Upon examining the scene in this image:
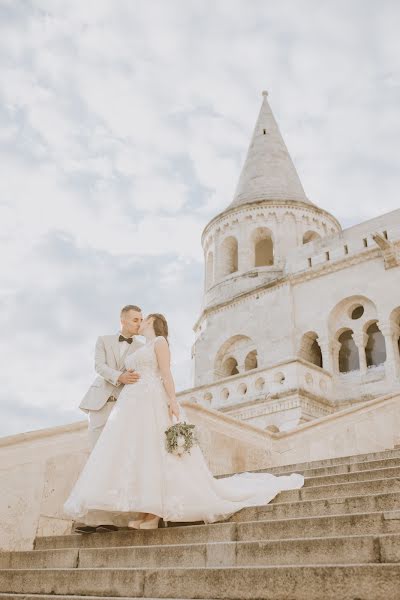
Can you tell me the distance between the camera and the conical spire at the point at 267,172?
25438mm

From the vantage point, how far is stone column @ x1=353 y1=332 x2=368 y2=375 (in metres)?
18.0

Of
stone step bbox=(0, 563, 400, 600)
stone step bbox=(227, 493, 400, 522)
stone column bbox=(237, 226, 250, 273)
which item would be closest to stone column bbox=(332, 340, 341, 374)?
stone column bbox=(237, 226, 250, 273)

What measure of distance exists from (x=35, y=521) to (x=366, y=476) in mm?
3501

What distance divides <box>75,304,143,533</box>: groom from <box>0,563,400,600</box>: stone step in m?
0.78

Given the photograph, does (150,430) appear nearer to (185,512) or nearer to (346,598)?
(185,512)

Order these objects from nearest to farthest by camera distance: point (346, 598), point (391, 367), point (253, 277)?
point (346, 598) → point (391, 367) → point (253, 277)

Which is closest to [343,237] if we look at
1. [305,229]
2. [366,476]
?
[305,229]

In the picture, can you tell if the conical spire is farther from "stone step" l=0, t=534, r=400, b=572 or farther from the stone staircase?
"stone step" l=0, t=534, r=400, b=572

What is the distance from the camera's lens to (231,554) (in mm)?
3662

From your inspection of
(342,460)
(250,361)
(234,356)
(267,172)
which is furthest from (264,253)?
(342,460)

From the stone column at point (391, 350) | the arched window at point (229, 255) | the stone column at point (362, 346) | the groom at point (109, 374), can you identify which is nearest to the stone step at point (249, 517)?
the groom at point (109, 374)

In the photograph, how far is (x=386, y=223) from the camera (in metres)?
19.2

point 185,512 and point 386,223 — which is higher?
point 386,223

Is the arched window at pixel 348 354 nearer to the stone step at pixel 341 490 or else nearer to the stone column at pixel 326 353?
the stone column at pixel 326 353
